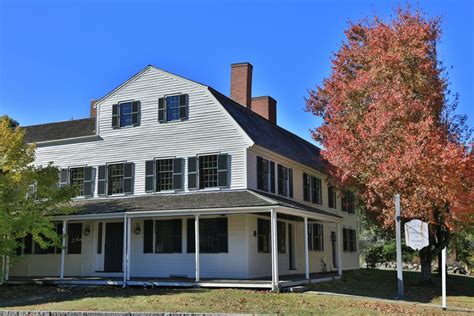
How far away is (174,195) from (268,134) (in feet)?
18.0

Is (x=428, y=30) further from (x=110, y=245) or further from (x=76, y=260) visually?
(x=76, y=260)

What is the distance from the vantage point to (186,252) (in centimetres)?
2066

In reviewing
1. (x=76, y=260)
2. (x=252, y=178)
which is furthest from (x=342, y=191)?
(x=76, y=260)

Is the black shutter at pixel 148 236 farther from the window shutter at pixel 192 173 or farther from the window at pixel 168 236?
the window shutter at pixel 192 173

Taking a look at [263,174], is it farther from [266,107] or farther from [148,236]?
[266,107]

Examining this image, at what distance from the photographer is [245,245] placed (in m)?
19.7

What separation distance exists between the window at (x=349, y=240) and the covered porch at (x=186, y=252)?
22.1ft

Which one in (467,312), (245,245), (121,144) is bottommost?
(467,312)

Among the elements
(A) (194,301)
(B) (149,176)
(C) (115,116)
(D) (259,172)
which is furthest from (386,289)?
(C) (115,116)

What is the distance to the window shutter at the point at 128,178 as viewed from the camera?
22.4 metres

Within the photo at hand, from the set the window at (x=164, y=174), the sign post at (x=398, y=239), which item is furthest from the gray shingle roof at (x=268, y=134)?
the sign post at (x=398, y=239)

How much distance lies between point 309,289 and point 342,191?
7658 mm

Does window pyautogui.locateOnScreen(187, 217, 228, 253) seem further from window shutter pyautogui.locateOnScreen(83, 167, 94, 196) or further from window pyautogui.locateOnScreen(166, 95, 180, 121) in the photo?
window shutter pyautogui.locateOnScreen(83, 167, 94, 196)

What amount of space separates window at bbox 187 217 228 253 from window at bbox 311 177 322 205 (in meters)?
7.71
